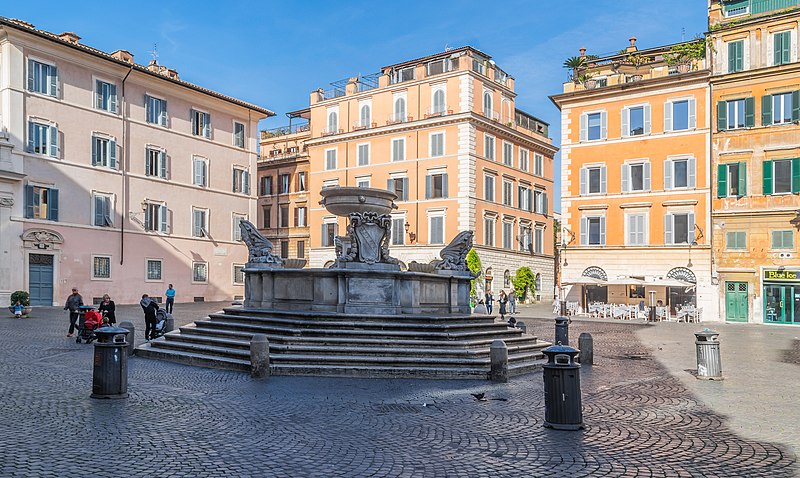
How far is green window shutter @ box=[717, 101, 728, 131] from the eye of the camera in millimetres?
37531

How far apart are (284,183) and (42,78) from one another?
26.2 meters

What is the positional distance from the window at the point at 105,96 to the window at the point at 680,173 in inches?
1234

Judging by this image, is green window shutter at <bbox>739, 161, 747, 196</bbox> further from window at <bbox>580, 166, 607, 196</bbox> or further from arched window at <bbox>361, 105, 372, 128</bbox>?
arched window at <bbox>361, 105, 372, 128</bbox>

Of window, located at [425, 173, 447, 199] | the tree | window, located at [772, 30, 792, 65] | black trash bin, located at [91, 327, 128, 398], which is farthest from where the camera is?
the tree

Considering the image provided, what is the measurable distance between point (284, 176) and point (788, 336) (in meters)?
43.0

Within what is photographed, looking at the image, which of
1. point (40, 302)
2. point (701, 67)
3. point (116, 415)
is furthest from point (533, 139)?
point (116, 415)

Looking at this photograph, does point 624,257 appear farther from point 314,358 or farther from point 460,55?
point 314,358

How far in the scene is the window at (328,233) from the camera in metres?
55.0

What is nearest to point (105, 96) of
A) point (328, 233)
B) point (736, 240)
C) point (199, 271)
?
point (199, 271)

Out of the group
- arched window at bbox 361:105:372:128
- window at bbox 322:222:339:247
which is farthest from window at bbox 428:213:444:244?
arched window at bbox 361:105:372:128

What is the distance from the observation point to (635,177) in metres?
40.6

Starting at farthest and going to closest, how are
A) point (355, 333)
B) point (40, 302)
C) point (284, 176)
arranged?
point (284, 176) → point (40, 302) → point (355, 333)

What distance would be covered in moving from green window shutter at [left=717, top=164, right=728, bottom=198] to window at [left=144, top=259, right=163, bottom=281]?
105 ft

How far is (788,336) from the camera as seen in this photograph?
89.2ft
